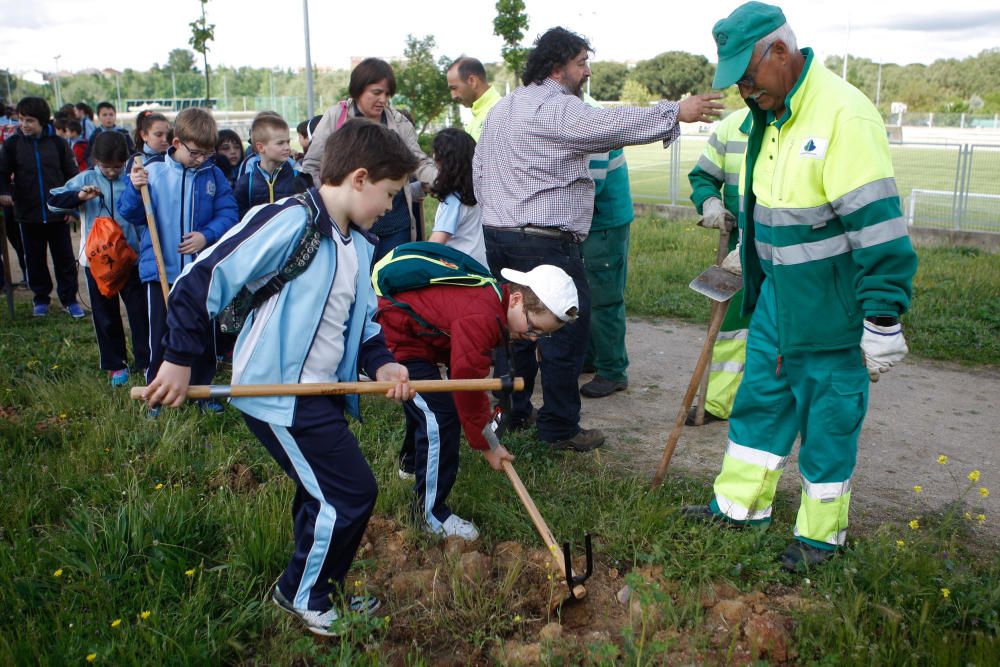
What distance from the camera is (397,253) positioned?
356 centimetres

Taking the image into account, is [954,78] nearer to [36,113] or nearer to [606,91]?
[606,91]

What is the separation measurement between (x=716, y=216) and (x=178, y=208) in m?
3.24

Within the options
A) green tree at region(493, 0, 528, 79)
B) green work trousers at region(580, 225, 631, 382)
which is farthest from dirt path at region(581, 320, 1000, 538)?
green tree at region(493, 0, 528, 79)

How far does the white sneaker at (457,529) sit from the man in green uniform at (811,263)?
3.78 ft

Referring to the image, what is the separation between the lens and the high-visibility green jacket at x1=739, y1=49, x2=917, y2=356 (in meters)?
2.96

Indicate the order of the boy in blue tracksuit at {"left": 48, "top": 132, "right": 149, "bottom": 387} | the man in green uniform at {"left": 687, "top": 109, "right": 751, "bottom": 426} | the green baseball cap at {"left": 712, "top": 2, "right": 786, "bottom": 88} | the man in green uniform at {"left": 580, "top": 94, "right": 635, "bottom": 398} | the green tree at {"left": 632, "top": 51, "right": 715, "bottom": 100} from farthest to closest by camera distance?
1. the green tree at {"left": 632, "top": 51, "right": 715, "bottom": 100}
2. the boy in blue tracksuit at {"left": 48, "top": 132, "right": 149, "bottom": 387}
3. the man in green uniform at {"left": 580, "top": 94, "right": 635, "bottom": 398}
4. the man in green uniform at {"left": 687, "top": 109, "right": 751, "bottom": 426}
5. the green baseball cap at {"left": 712, "top": 2, "right": 786, "bottom": 88}

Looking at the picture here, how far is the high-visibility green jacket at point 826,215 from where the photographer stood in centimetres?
296

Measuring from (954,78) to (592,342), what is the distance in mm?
63316

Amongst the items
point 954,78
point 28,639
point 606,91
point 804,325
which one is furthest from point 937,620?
point 954,78

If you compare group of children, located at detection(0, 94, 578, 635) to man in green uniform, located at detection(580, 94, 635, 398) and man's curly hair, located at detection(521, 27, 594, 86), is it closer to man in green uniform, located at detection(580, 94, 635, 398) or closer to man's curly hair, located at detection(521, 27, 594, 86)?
man's curly hair, located at detection(521, 27, 594, 86)

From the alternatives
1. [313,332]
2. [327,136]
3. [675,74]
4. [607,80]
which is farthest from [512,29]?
[607,80]

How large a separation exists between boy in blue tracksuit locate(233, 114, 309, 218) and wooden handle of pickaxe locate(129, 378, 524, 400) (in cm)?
333

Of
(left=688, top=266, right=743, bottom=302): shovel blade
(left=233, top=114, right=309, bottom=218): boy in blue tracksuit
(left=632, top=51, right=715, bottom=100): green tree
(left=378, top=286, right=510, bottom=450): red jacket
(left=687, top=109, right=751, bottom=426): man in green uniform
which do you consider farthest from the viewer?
(left=632, top=51, right=715, bottom=100): green tree

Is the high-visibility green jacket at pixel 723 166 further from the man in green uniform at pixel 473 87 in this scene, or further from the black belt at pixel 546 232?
the man in green uniform at pixel 473 87
